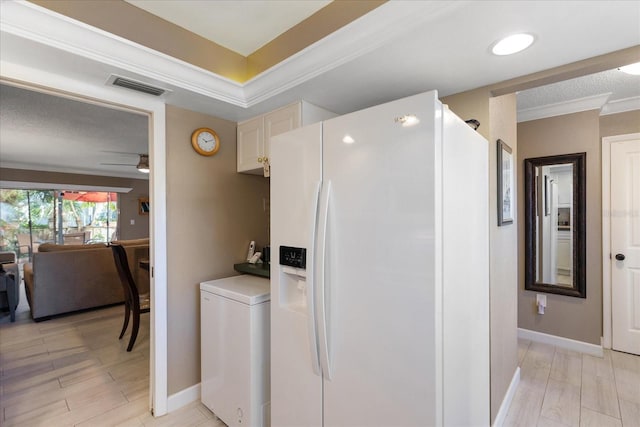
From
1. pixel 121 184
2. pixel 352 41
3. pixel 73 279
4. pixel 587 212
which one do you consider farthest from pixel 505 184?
pixel 121 184

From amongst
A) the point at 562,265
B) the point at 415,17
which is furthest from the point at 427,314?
the point at 562,265

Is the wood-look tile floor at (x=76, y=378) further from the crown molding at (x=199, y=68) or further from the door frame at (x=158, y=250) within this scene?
the crown molding at (x=199, y=68)

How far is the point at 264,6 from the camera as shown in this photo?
5.67 ft

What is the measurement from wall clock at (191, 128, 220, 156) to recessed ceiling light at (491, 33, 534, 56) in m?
1.94

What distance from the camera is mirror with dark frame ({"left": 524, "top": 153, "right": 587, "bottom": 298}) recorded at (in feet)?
9.82

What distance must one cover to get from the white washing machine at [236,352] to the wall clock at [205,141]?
1017 millimetres

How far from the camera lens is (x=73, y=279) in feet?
13.7

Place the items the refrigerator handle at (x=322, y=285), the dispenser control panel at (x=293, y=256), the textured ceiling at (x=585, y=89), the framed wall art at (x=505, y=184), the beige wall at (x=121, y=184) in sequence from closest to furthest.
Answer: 1. the refrigerator handle at (x=322, y=285)
2. the dispenser control panel at (x=293, y=256)
3. the framed wall art at (x=505, y=184)
4. the textured ceiling at (x=585, y=89)
5. the beige wall at (x=121, y=184)

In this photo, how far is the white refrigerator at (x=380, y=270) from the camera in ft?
3.68

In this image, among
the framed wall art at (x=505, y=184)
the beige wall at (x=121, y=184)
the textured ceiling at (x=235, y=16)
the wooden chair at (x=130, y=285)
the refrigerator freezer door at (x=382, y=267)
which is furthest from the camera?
the beige wall at (x=121, y=184)

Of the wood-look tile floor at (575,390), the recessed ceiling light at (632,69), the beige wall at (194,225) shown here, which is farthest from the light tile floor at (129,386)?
the recessed ceiling light at (632,69)

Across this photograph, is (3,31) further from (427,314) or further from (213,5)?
(427,314)

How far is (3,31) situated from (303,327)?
187cm

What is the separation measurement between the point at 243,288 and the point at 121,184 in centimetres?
740
